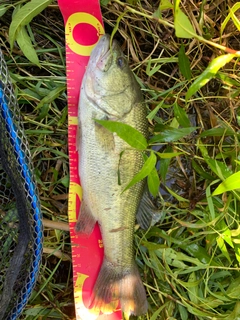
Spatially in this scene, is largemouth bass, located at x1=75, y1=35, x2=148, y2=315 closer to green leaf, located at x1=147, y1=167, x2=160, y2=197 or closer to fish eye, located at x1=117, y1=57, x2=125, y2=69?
fish eye, located at x1=117, y1=57, x2=125, y2=69

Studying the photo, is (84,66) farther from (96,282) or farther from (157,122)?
(96,282)

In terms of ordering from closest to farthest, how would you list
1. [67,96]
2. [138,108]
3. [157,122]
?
[138,108] → [67,96] → [157,122]

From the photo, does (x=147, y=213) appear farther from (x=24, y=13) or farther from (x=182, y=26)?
(x=24, y=13)

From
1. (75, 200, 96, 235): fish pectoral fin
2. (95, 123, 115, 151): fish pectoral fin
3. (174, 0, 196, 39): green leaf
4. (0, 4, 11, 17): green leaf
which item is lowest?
(75, 200, 96, 235): fish pectoral fin

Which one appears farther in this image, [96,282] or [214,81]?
[214,81]

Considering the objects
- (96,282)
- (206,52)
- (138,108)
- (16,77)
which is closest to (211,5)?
(206,52)

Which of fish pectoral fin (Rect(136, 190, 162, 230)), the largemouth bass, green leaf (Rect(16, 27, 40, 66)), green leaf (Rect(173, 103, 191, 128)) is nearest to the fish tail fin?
the largemouth bass
